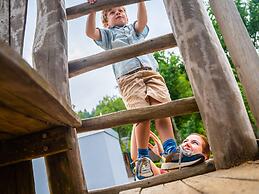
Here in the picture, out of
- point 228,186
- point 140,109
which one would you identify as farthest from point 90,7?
point 228,186

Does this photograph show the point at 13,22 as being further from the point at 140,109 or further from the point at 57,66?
the point at 140,109

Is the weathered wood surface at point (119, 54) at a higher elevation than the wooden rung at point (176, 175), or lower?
higher

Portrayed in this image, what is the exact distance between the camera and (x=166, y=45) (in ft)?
5.28

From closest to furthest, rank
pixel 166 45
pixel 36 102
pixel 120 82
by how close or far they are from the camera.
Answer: pixel 36 102
pixel 166 45
pixel 120 82

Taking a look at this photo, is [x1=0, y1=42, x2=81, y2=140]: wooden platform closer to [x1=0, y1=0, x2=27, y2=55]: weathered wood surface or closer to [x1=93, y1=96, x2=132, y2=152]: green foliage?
[x1=0, y1=0, x2=27, y2=55]: weathered wood surface

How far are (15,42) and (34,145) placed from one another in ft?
1.88

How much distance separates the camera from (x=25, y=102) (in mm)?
744

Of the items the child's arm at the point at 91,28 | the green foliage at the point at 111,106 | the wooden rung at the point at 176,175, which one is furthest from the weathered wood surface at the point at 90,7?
the green foliage at the point at 111,106

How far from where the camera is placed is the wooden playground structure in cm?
96

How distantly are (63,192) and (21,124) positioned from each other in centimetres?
42

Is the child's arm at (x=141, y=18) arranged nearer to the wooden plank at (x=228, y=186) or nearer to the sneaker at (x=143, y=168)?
the sneaker at (x=143, y=168)

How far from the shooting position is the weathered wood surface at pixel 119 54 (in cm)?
159

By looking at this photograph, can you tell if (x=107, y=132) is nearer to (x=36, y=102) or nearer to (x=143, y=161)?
(x=143, y=161)

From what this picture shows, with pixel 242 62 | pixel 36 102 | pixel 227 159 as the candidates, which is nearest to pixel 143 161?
pixel 227 159
